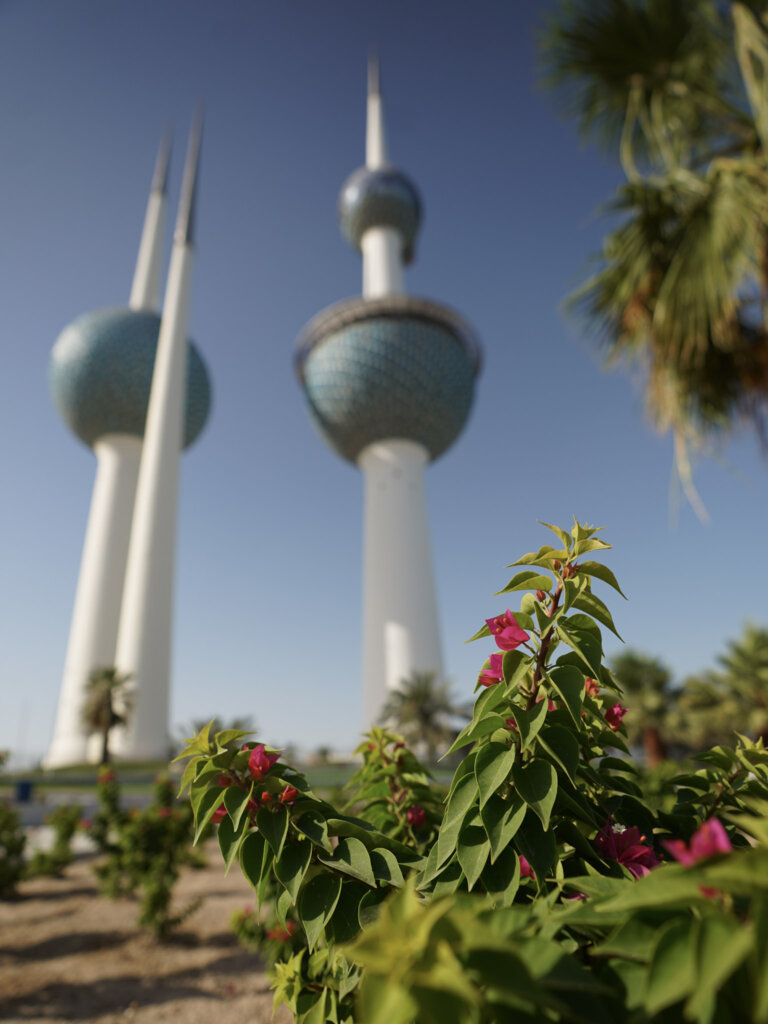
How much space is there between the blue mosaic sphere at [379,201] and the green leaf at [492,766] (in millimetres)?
56952

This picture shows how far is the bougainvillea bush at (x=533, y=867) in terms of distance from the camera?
0.57 m

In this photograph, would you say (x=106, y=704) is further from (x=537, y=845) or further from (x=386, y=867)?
(x=537, y=845)

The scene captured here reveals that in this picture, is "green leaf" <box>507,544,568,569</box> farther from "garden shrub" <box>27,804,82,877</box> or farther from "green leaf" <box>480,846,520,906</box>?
"garden shrub" <box>27,804,82,877</box>

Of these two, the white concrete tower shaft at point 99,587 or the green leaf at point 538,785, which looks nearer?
the green leaf at point 538,785

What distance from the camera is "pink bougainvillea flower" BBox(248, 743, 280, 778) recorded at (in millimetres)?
1167

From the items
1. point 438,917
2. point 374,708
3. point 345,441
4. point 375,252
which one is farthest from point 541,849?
point 375,252

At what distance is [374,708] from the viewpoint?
141 ft

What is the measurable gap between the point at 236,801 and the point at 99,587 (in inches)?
1858

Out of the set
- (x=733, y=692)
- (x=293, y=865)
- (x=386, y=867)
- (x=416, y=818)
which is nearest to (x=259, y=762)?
(x=293, y=865)

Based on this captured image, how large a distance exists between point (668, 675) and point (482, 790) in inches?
1190

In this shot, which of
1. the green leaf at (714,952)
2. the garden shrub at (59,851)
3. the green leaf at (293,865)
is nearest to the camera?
the green leaf at (714,952)

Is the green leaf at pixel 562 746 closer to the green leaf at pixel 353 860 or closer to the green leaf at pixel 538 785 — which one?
the green leaf at pixel 538 785

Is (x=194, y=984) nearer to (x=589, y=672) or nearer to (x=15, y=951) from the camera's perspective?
(x=15, y=951)

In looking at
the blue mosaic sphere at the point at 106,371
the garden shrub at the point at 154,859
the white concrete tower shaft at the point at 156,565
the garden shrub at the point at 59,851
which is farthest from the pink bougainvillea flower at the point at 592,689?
the blue mosaic sphere at the point at 106,371
